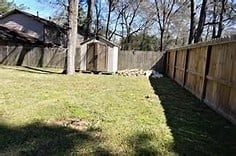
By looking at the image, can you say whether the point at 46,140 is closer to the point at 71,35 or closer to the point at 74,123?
the point at 74,123

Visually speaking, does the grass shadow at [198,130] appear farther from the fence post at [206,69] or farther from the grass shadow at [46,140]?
the grass shadow at [46,140]

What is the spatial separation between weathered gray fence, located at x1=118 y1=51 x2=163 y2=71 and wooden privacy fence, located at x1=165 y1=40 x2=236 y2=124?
10475 millimetres

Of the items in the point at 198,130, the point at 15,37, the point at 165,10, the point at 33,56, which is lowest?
the point at 198,130

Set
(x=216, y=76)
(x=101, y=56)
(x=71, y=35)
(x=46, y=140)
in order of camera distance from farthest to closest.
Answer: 1. (x=101, y=56)
2. (x=71, y=35)
3. (x=216, y=76)
4. (x=46, y=140)

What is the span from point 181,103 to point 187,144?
12.1 feet

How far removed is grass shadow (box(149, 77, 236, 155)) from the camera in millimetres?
4379

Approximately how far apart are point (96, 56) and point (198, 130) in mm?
13210

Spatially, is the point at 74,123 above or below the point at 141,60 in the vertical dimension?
below

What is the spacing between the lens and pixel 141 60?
21.1 meters

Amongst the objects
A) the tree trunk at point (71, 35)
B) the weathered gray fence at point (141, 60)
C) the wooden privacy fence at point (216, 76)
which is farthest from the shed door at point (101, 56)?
the wooden privacy fence at point (216, 76)

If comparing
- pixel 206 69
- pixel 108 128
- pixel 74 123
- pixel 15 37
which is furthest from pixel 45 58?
pixel 108 128

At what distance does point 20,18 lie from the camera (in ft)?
94.6

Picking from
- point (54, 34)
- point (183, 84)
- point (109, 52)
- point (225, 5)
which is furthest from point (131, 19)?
point (183, 84)

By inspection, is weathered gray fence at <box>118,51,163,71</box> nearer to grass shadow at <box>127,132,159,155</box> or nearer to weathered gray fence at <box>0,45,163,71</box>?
weathered gray fence at <box>0,45,163,71</box>
